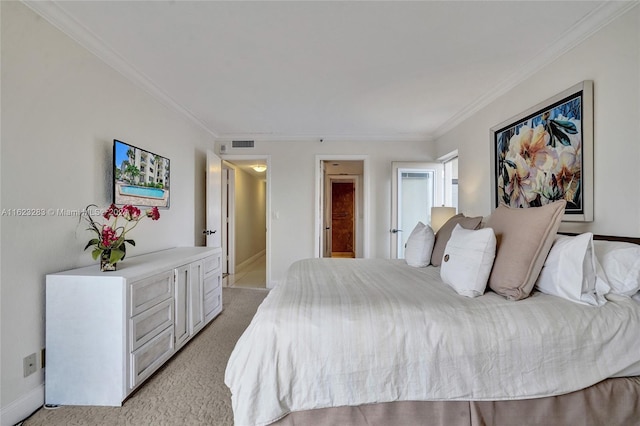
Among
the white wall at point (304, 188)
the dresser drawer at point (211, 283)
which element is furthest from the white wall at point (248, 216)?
the dresser drawer at point (211, 283)

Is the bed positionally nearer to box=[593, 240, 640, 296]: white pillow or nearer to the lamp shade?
box=[593, 240, 640, 296]: white pillow

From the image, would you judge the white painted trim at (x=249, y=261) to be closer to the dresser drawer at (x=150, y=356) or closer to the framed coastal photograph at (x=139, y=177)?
the framed coastal photograph at (x=139, y=177)

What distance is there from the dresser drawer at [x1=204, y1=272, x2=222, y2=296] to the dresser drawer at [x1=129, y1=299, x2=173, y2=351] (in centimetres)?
62

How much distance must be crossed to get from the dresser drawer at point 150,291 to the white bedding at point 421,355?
1.01 metres

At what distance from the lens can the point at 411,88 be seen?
2.72 meters

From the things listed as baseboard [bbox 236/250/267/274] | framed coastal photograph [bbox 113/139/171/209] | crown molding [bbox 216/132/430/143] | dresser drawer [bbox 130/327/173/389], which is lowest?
baseboard [bbox 236/250/267/274]

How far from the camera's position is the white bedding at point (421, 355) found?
1160 millimetres

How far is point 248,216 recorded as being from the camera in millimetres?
6633

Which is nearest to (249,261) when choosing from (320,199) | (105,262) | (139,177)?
(320,199)

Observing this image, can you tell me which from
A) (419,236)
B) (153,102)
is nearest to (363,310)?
(419,236)

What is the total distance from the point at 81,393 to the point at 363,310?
6.09ft

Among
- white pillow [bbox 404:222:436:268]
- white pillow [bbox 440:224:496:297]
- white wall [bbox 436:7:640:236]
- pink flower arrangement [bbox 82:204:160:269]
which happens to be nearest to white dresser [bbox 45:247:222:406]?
pink flower arrangement [bbox 82:204:160:269]

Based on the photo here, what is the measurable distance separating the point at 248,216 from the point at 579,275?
20.0 ft

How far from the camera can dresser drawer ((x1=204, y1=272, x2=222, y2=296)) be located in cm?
285
